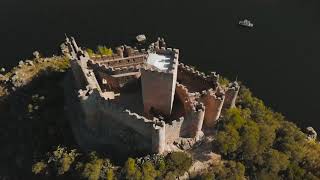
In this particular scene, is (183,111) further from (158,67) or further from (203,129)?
(158,67)


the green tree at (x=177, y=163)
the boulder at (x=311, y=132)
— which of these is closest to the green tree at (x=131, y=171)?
the green tree at (x=177, y=163)

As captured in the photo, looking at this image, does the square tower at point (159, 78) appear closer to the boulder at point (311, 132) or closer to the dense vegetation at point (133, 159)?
the dense vegetation at point (133, 159)

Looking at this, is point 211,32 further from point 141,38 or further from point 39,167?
point 39,167

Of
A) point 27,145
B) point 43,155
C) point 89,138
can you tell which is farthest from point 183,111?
point 27,145

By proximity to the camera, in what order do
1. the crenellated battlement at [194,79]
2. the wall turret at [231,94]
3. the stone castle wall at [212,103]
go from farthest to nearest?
the crenellated battlement at [194,79] → the wall turret at [231,94] → the stone castle wall at [212,103]

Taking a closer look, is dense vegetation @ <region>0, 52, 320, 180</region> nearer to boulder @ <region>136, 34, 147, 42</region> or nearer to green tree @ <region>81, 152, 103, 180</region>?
green tree @ <region>81, 152, 103, 180</region>

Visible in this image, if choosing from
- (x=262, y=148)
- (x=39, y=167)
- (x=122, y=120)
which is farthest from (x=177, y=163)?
(x=39, y=167)
